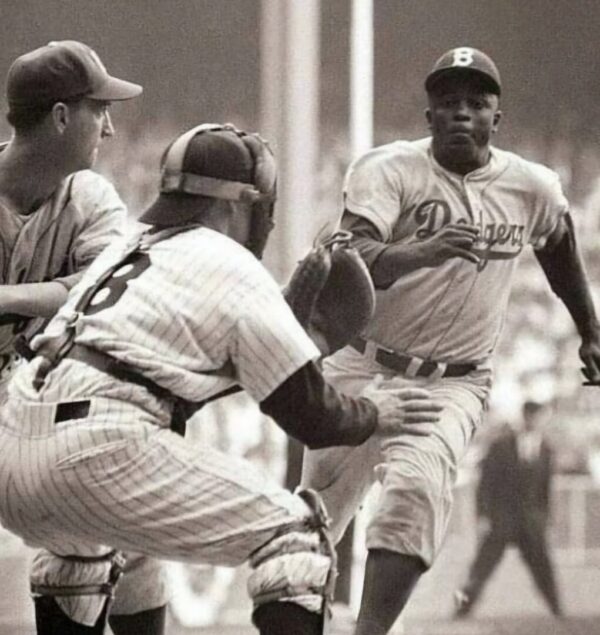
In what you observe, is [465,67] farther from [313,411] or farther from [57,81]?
[313,411]

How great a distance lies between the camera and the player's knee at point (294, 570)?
276 centimetres

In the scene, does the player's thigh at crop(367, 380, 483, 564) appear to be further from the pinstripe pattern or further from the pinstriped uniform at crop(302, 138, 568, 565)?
the pinstripe pattern

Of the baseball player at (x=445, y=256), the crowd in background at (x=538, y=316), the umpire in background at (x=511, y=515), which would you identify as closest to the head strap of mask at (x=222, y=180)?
the baseball player at (x=445, y=256)

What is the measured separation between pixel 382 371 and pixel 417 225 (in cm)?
33

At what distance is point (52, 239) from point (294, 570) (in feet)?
3.54

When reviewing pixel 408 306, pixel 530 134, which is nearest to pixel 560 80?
pixel 530 134

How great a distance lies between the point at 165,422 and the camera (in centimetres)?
282

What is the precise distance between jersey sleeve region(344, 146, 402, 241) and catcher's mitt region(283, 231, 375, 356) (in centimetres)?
49

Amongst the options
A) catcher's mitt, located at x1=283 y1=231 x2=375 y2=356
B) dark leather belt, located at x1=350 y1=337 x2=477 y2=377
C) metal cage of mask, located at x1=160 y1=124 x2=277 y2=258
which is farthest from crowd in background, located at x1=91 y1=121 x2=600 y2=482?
metal cage of mask, located at x1=160 y1=124 x2=277 y2=258

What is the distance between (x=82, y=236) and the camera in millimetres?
3543

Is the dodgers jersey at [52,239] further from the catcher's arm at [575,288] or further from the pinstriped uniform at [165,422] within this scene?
the catcher's arm at [575,288]

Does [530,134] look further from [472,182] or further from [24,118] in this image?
[24,118]

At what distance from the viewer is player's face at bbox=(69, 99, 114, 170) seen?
3516 millimetres

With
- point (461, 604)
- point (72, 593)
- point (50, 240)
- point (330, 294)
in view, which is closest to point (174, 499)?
point (72, 593)
